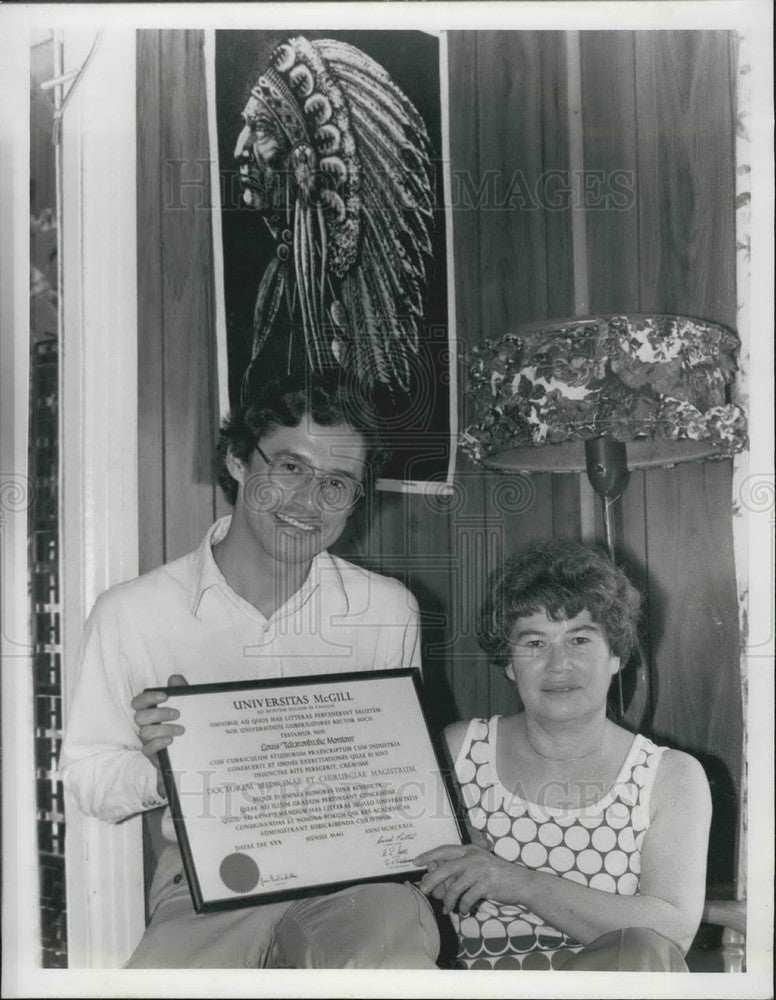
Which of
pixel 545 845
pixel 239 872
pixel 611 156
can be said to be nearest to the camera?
pixel 239 872

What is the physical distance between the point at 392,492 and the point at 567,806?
0.55 meters

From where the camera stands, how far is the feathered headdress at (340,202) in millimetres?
1525

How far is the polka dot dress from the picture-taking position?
4.74ft

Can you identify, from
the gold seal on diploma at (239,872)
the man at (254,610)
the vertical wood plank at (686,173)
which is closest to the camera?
the gold seal on diploma at (239,872)

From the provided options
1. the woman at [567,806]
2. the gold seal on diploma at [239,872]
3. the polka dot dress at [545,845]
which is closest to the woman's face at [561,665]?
the woman at [567,806]

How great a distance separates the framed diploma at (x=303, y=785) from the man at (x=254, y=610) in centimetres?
6

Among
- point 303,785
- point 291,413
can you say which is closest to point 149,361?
point 291,413

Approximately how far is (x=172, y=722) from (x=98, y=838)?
257 mm

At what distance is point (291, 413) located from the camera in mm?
1509

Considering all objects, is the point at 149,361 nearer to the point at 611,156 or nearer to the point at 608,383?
the point at 608,383

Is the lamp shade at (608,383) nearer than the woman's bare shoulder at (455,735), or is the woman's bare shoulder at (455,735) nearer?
the lamp shade at (608,383)

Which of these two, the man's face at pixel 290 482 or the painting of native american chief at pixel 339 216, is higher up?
the painting of native american chief at pixel 339 216

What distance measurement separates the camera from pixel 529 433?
143 cm
